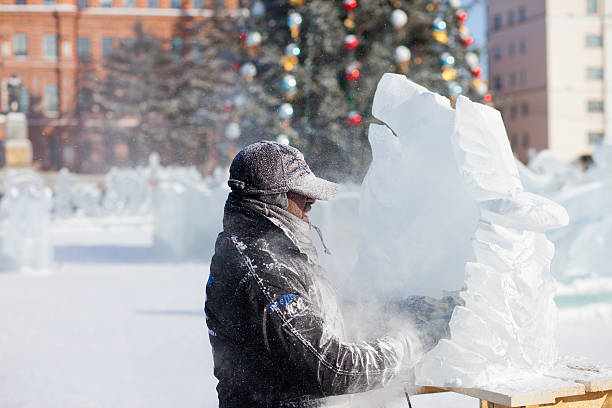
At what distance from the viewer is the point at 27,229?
1054 centimetres

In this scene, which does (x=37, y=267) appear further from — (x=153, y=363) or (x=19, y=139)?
(x=19, y=139)

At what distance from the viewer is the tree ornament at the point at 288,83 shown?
10630mm

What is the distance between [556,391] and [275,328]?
813mm

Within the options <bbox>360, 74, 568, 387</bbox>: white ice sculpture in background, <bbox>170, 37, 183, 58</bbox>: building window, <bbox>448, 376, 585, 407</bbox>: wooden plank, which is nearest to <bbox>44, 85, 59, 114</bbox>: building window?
<bbox>170, 37, 183, 58</bbox>: building window

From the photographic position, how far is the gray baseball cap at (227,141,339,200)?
193 cm

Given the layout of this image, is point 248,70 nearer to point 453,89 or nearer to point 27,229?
point 453,89

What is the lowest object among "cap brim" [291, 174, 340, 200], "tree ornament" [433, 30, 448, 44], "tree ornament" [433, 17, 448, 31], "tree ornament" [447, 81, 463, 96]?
"cap brim" [291, 174, 340, 200]

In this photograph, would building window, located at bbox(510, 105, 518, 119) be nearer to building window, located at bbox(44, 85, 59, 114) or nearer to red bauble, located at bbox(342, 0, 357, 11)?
building window, located at bbox(44, 85, 59, 114)

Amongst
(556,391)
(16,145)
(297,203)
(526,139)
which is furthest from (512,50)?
(297,203)

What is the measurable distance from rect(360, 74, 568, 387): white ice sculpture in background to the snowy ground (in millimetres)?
359

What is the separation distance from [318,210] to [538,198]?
736 cm

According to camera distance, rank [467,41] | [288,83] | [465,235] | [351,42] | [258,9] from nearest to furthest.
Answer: [465,235]
[288,83]
[351,42]
[258,9]
[467,41]

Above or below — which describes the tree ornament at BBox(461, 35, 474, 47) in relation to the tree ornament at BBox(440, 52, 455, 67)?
above

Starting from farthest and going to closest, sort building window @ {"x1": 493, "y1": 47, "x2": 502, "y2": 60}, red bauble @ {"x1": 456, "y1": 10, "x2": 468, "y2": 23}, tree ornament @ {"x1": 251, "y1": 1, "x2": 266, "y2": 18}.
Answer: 1. building window @ {"x1": 493, "y1": 47, "x2": 502, "y2": 60}
2. red bauble @ {"x1": 456, "y1": 10, "x2": 468, "y2": 23}
3. tree ornament @ {"x1": 251, "y1": 1, "x2": 266, "y2": 18}
